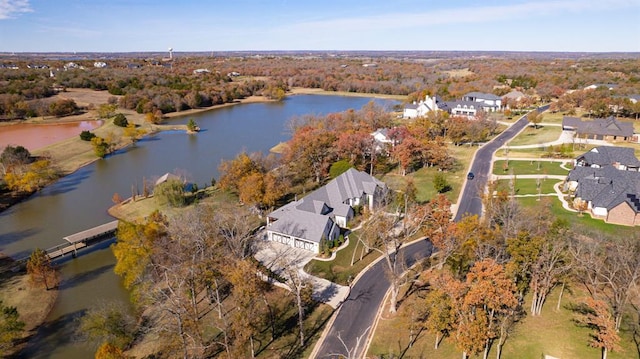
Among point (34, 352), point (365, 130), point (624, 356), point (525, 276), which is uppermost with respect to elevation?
point (365, 130)

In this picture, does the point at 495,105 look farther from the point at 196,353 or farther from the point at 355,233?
the point at 196,353

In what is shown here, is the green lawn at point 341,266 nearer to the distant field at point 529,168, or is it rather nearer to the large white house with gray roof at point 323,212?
the large white house with gray roof at point 323,212

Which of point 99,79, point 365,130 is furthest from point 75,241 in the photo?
point 99,79

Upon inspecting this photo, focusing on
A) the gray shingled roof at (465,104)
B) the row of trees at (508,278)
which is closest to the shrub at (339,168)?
the row of trees at (508,278)

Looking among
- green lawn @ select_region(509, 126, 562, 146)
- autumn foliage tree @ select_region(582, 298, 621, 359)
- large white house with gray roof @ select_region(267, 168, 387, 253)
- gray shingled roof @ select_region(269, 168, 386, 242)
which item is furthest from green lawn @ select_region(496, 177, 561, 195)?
autumn foliage tree @ select_region(582, 298, 621, 359)

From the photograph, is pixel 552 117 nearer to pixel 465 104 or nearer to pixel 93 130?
pixel 465 104

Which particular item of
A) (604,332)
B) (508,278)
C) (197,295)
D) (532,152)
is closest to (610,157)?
(532,152)
